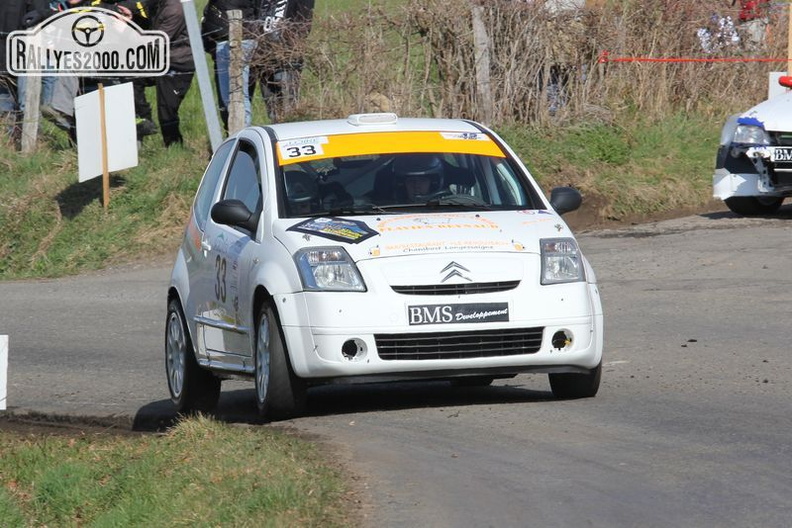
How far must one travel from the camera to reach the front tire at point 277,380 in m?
8.73

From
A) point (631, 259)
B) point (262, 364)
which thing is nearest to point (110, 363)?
point (262, 364)

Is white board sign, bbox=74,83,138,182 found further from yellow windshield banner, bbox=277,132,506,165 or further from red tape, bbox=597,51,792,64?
yellow windshield banner, bbox=277,132,506,165

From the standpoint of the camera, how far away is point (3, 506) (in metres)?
8.18

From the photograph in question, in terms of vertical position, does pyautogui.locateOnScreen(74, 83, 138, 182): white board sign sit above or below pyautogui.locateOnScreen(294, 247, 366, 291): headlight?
below

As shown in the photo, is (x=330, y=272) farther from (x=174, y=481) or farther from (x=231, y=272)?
(x=174, y=481)

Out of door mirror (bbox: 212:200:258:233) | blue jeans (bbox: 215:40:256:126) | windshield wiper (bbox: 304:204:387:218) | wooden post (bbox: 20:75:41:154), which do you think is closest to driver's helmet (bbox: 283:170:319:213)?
windshield wiper (bbox: 304:204:387:218)

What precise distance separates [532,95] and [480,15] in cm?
124

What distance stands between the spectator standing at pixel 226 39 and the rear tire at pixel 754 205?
5.85 metres

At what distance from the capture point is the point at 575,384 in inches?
367

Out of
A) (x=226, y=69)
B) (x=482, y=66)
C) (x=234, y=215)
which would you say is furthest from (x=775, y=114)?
(x=234, y=215)

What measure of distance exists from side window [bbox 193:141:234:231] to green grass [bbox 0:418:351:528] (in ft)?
5.75

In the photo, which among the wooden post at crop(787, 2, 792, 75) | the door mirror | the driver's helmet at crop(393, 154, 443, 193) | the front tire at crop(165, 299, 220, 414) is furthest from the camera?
the wooden post at crop(787, 2, 792, 75)

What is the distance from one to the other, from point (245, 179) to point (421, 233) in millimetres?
1755

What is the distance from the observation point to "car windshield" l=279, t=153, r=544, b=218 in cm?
944
